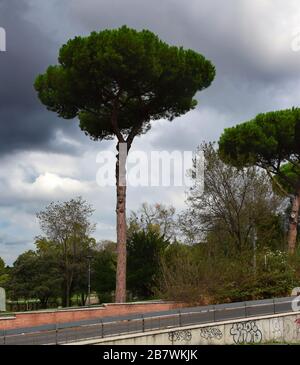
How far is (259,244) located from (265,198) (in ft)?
9.49

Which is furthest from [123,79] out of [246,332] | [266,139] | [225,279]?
[266,139]

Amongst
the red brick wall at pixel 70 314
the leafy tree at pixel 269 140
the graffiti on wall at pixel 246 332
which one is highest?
the leafy tree at pixel 269 140

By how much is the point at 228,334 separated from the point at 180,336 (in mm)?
2430

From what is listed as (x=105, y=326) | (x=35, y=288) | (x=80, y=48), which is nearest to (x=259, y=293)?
(x=105, y=326)

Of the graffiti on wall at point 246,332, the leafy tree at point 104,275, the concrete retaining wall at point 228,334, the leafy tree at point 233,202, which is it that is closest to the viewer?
the concrete retaining wall at point 228,334

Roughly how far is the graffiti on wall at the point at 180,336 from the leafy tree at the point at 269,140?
70.5 feet

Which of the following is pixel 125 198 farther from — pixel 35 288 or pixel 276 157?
pixel 35 288

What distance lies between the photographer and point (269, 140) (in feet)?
135

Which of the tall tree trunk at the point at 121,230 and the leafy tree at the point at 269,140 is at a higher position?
the leafy tree at the point at 269,140

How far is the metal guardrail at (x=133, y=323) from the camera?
17.1 meters

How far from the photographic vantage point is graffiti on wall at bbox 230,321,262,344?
70.1 feet

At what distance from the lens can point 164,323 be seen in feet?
64.7

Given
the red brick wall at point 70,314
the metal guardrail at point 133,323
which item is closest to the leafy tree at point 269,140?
the red brick wall at point 70,314

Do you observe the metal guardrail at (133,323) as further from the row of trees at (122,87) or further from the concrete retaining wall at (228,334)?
the row of trees at (122,87)
